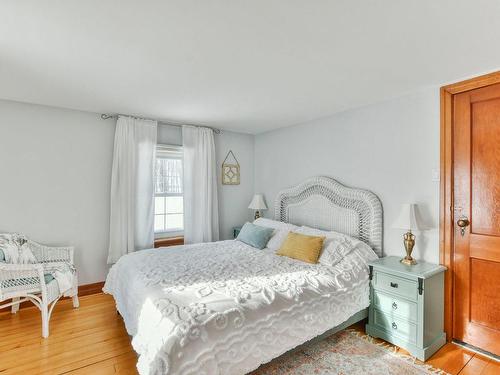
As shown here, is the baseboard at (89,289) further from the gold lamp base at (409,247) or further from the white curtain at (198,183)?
the gold lamp base at (409,247)

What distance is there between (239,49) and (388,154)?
77.0 inches

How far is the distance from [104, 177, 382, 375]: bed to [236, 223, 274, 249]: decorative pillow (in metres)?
0.11

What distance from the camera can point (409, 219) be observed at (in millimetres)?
2527

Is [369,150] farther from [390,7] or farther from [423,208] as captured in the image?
[390,7]

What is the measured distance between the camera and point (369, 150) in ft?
10.3

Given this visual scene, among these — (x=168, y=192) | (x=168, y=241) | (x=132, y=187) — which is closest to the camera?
(x=132, y=187)

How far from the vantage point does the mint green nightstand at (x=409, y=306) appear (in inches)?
88.8

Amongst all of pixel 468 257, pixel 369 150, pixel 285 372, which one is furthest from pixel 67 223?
pixel 468 257

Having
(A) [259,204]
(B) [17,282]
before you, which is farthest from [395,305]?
(B) [17,282]

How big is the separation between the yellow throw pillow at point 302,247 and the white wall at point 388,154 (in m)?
0.77

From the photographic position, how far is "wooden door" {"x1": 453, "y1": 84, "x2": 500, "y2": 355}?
227 centimetres

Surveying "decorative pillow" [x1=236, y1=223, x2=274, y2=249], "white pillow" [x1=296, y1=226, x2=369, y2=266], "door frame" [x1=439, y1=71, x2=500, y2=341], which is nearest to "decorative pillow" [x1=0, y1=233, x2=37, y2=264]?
"decorative pillow" [x1=236, y1=223, x2=274, y2=249]

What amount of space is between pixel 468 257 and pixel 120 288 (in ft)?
10.3

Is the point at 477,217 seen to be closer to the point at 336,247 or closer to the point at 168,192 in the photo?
the point at 336,247
